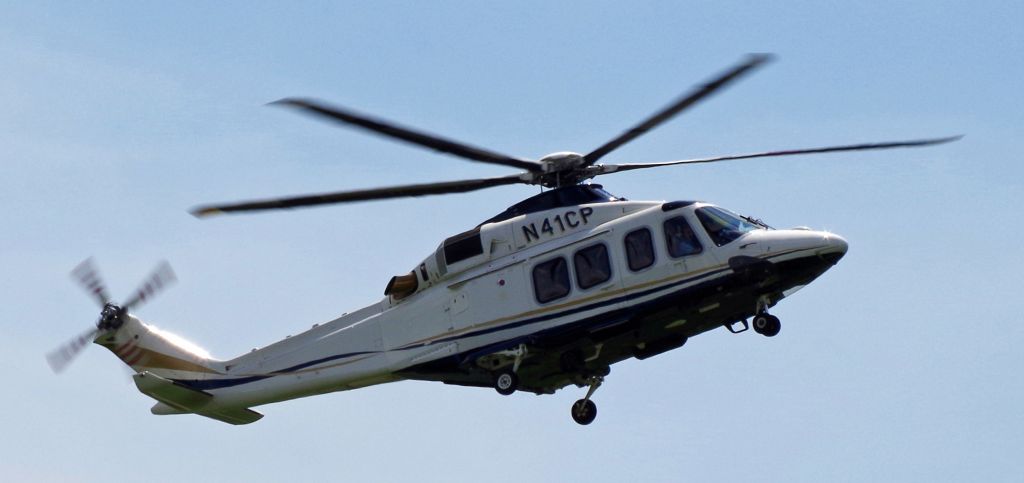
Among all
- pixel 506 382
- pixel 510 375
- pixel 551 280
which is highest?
pixel 551 280

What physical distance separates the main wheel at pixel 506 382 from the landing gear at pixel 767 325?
4616mm

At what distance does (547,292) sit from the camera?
26109 mm

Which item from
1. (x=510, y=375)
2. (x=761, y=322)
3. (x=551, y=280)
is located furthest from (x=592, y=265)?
(x=761, y=322)

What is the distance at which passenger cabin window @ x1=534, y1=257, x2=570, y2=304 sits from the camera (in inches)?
1024

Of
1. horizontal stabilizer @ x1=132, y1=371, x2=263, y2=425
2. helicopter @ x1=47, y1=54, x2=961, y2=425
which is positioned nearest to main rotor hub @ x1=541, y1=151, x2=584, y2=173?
helicopter @ x1=47, y1=54, x2=961, y2=425

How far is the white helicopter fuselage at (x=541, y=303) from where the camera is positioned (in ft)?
82.4

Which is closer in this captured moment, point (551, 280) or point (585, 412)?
point (551, 280)

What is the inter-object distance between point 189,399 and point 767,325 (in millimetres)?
12052

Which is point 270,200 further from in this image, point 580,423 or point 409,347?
point 580,423

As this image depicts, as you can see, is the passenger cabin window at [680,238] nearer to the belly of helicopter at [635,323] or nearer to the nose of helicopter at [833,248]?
the belly of helicopter at [635,323]

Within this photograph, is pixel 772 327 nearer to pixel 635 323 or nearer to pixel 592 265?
pixel 635 323

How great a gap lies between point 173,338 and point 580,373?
937 cm

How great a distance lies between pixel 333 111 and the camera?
22391 mm

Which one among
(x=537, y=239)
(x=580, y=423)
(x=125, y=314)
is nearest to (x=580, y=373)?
(x=580, y=423)
